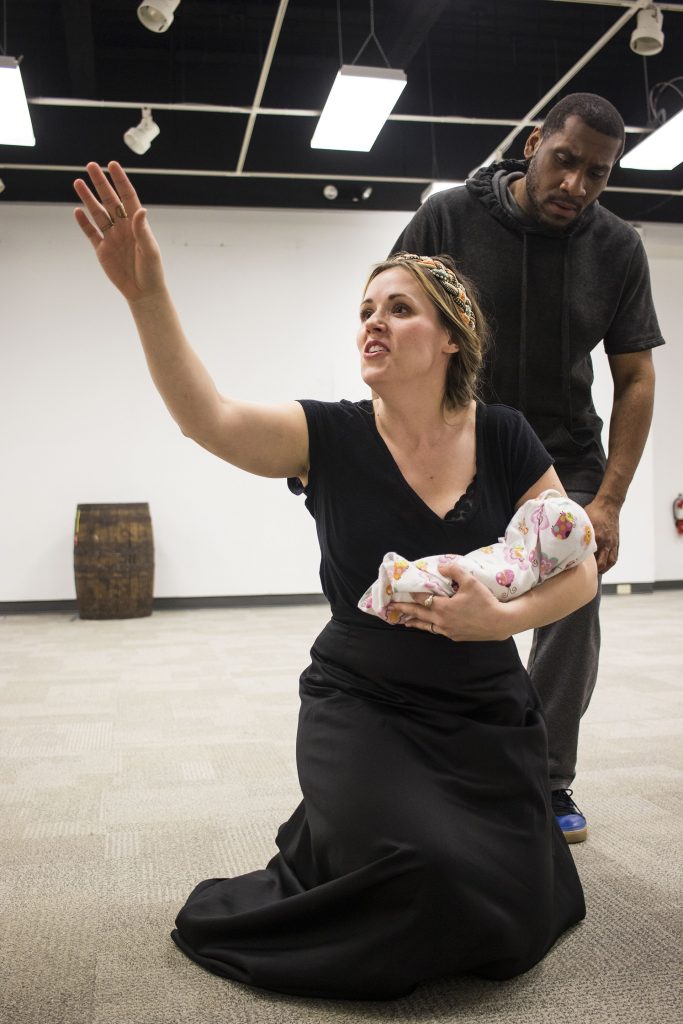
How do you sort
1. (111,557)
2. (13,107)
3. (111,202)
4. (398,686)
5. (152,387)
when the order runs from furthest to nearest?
(152,387)
(111,557)
(13,107)
(398,686)
(111,202)

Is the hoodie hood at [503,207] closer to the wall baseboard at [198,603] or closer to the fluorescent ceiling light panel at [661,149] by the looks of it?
the fluorescent ceiling light panel at [661,149]

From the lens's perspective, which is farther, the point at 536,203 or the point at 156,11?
the point at 156,11

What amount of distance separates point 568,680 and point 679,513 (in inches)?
262

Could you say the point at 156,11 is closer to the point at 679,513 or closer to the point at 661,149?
the point at 661,149

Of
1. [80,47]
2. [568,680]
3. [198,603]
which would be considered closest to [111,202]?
[568,680]

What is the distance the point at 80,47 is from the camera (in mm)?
5156

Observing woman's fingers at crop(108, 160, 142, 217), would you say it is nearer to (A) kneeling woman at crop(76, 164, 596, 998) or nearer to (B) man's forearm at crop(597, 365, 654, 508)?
(A) kneeling woman at crop(76, 164, 596, 998)

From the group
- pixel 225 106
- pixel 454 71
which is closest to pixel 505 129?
pixel 454 71

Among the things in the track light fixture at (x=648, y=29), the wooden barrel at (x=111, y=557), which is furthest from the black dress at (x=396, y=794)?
the wooden barrel at (x=111, y=557)

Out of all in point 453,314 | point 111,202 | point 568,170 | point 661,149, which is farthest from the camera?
point 661,149

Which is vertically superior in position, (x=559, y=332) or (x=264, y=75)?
(x=264, y=75)

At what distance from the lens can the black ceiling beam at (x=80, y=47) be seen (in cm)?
500

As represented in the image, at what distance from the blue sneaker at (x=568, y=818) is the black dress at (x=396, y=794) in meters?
0.47

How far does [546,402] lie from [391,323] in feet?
2.17
